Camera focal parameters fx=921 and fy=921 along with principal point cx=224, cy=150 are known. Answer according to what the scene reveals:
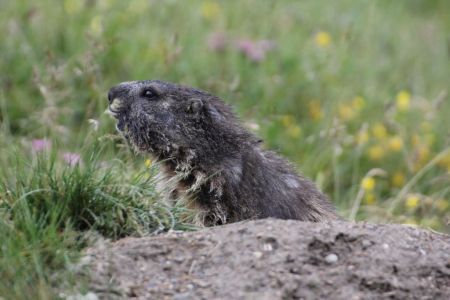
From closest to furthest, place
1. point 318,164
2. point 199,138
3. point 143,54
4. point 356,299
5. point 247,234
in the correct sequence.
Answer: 1. point 356,299
2. point 247,234
3. point 199,138
4. point 318,164
5. point 143,54

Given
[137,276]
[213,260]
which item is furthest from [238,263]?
[137,276]

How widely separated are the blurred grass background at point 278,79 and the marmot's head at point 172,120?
161mm

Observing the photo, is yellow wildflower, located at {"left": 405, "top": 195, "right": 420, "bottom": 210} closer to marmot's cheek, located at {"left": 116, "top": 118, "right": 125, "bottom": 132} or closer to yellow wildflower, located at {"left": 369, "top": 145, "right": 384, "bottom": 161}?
yellow wildflower, located at {"left": 369, "top": 145, "right": 384, "bottom": 161}

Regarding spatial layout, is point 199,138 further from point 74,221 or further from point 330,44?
point 330,44

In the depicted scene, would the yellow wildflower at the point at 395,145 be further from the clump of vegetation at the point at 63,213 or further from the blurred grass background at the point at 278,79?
the clump of vegetation at the point at 63,213

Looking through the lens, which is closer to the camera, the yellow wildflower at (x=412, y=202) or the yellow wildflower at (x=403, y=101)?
the yellow wildflower at (x=412, y=202)

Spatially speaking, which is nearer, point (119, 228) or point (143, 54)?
point (119, 228)

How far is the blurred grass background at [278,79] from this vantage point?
6676mm

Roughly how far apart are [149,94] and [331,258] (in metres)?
1.92

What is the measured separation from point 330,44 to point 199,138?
464cm

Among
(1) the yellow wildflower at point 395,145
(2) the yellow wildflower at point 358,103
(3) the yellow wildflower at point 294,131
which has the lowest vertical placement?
(1) the yellow wildflower at point 395,145

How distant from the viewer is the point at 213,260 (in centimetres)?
356

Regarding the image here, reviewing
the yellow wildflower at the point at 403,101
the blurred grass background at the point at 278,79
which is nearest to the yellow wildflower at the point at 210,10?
the blurred grass background at the point at 278,79

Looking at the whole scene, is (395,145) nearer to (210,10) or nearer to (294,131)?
(294,131)
